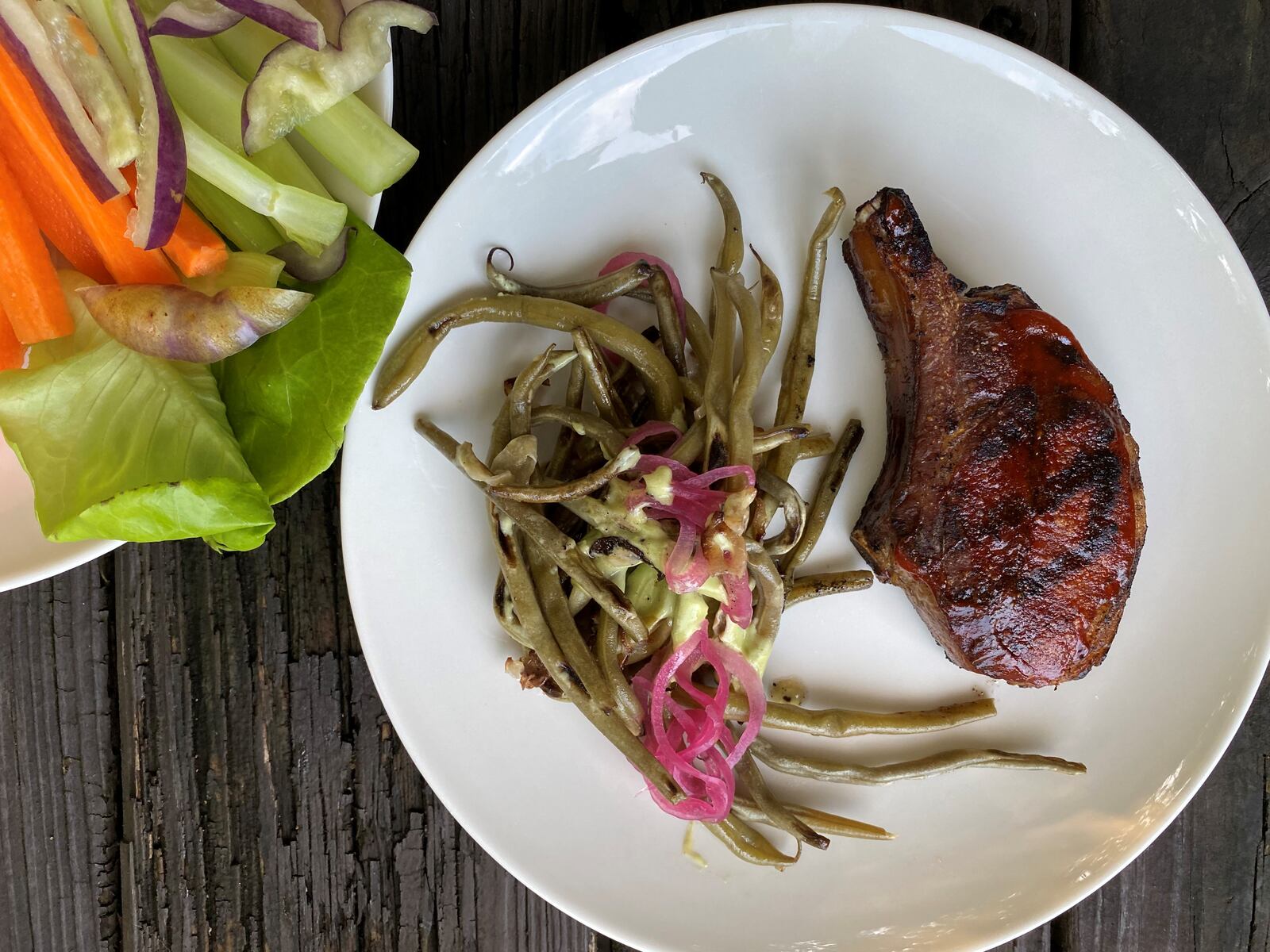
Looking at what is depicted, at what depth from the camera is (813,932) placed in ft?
7.31

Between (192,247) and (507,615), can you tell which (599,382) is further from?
(192,247)

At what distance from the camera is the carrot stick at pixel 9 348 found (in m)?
1.77

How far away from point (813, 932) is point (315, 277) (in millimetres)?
1998

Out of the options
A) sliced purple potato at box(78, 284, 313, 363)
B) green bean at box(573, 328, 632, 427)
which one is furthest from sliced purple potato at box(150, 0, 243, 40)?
green bean at box(573, 328, 632, 427)

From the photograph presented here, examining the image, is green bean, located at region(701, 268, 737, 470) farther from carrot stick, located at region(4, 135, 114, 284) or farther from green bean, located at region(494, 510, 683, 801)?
carrot stick, located at region(4, 135, 114, 284)

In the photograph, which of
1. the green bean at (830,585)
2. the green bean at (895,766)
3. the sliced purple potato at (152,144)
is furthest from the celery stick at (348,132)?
the green bean at (895,766)

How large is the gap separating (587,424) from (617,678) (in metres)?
0.59

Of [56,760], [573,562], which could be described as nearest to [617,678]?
[573,562]

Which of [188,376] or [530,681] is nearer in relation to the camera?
[188,376]

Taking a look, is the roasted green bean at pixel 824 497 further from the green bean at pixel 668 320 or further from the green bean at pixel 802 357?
the green bean at pixel 668 320

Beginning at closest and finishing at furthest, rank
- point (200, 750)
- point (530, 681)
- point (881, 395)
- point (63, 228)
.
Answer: point (63, 228) < point (530, 681) < point (881, 395) < point (200, 750)

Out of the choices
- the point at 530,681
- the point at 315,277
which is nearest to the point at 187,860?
the point at 530,681

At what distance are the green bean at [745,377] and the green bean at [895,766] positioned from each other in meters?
0.77

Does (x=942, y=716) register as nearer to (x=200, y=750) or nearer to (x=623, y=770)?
(x=623, y=770)
